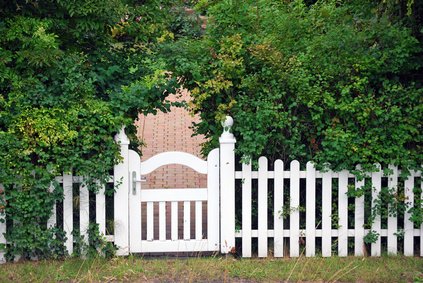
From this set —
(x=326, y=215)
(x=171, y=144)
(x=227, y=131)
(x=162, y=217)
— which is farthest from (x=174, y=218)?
(x=171, y=144)

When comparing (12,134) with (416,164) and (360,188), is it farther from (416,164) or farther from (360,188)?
(416,164)

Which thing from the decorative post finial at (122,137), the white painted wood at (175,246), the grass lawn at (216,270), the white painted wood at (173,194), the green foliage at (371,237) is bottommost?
the grass lawn at (216,270)

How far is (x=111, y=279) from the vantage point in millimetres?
4816

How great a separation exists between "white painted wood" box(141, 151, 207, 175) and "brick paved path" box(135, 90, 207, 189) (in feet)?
7.18

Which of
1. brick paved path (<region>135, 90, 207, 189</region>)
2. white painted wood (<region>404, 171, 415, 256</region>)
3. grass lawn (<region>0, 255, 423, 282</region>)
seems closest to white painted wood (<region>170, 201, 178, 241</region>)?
grass lawn (<region>0, 255, 423, 282</region>)

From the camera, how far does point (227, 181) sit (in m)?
5.38

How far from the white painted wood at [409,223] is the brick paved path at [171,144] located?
329 cm

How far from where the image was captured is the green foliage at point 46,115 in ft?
16.5

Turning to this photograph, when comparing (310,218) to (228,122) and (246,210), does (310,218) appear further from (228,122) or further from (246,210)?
(228,122)

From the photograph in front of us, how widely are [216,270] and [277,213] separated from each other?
36.7 inches

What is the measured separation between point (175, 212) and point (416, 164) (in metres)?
2.70

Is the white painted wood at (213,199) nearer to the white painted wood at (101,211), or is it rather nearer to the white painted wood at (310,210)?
the white painted wood at (310,210)

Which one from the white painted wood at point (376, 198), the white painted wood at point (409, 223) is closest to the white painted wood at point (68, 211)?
the white painted wood at point (376, 198)

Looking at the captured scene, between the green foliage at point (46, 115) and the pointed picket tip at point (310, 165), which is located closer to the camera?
Result: the green foliage at point (46, 115)
